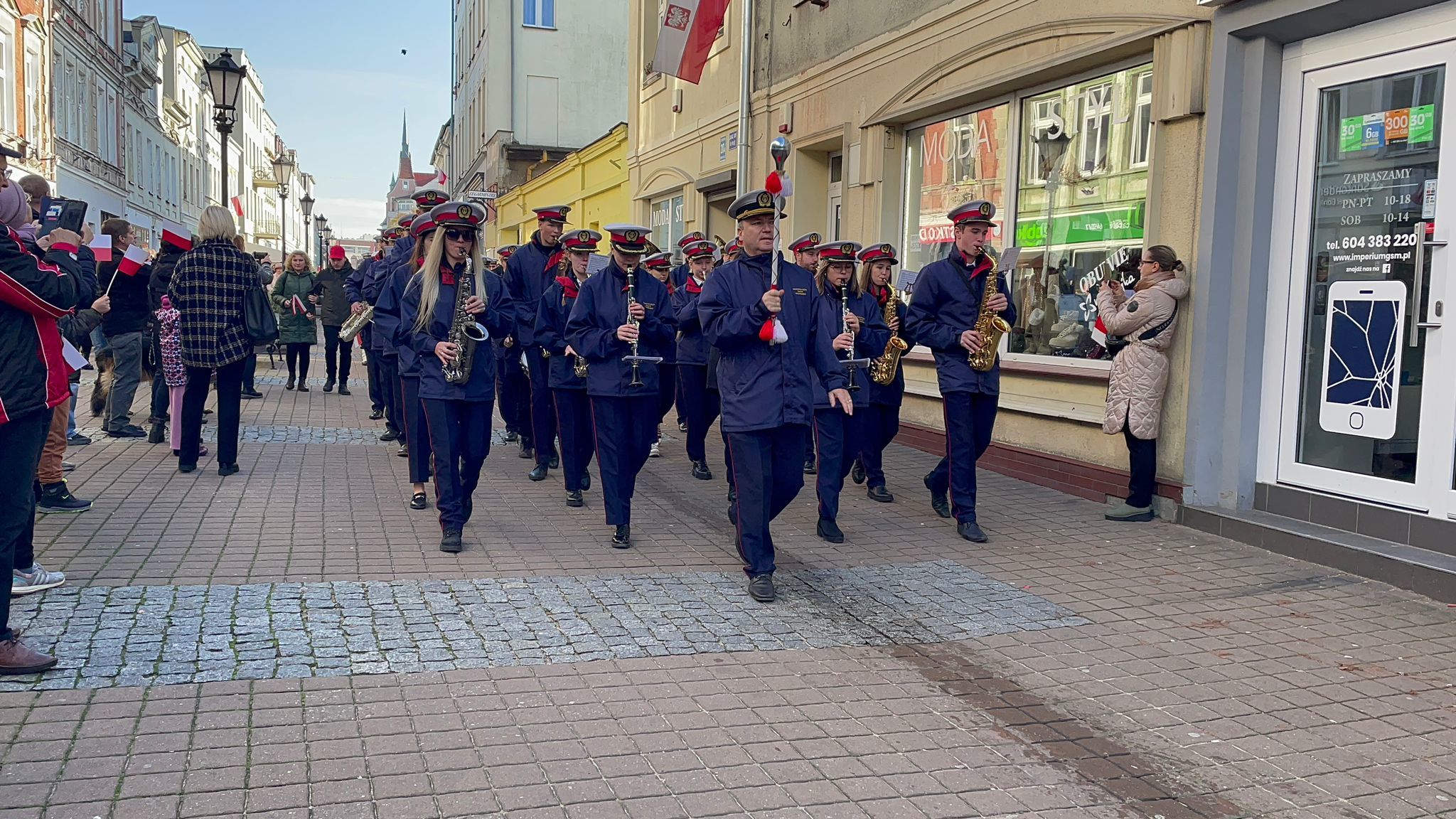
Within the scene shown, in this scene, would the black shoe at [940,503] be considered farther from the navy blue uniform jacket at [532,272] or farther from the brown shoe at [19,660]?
the brown shoe at [19,660]

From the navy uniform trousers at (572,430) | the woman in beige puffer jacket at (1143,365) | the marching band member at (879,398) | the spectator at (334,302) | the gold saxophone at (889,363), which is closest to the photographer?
the woman in beige puffer jacket at (1143,365)

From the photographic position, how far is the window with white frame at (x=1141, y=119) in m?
8.60

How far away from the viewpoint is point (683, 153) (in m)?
17.9

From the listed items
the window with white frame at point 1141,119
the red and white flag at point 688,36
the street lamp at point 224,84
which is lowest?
the window with white frame at point 1141,119

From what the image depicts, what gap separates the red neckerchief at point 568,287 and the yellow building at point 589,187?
9747mm

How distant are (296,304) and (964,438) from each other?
10948 mm

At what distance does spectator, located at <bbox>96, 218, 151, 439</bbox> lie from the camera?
34.0ft

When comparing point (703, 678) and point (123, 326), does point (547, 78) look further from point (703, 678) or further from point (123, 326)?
point (703, 678)

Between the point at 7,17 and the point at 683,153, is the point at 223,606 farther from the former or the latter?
the point at 7,17

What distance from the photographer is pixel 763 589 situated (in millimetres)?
5797

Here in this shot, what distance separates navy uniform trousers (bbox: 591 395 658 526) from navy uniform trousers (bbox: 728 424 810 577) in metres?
1.15

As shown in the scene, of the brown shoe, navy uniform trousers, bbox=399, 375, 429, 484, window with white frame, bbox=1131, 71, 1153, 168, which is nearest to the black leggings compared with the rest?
navy uniform trousers, bbox=399, 375, 429, 484

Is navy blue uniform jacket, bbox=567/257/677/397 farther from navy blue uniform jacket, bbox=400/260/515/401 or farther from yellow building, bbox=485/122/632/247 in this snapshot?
yellow building, bbox=485/122/632/247

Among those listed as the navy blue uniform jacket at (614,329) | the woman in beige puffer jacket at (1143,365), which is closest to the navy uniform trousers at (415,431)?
the navy blue uniform jacket at (614,329)
